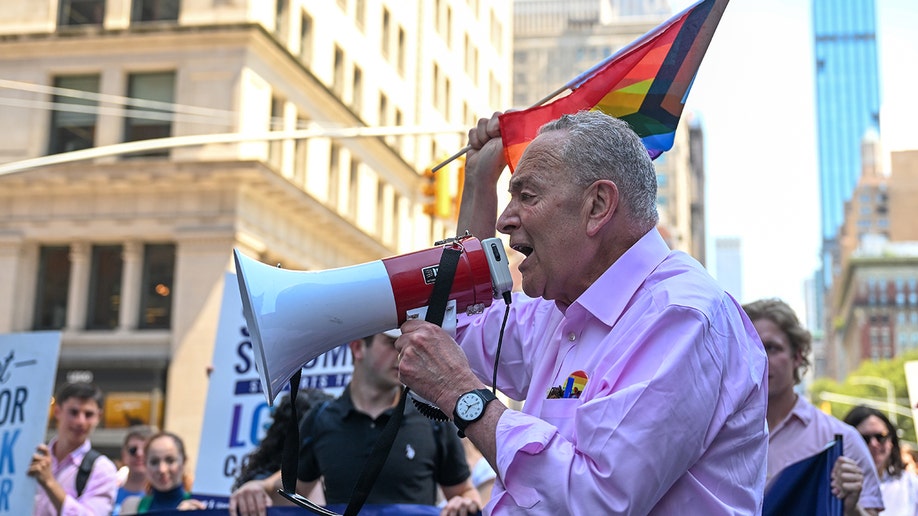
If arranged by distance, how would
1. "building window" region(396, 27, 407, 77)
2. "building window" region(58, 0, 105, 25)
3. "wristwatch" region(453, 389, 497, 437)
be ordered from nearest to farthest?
"wristwatch" region(453, 389, 497, 437) → "building window" region(58, 0, 105, 25) → "building window" region(396, 27, 407, 77)

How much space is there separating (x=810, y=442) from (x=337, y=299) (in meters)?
3.31

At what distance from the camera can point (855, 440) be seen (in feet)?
17.5

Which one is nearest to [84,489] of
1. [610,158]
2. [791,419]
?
[791,419]

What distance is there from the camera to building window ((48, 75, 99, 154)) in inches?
1062

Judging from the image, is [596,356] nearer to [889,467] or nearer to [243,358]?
[889,467]

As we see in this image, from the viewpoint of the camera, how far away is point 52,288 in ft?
88.5

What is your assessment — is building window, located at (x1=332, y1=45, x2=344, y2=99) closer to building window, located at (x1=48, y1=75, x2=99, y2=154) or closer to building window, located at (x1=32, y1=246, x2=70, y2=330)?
building window, located at (x1=48, y1=75, x2=99, y2=154)

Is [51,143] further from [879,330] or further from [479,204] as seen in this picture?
[879,330]

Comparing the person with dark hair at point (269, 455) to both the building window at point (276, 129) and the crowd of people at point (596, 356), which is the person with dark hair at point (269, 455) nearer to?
the crowd of people at point (596, 356)

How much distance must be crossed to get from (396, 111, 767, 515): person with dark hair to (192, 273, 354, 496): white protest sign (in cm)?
498

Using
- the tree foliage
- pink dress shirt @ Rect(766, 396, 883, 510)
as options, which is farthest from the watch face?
the tree foliage

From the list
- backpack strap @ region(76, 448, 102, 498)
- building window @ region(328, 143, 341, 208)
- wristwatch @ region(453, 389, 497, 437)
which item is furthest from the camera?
building window @ region(328, 143, 341, 208)

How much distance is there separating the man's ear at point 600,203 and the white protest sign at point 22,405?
4.14 metres

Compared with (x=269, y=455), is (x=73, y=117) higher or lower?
higher
